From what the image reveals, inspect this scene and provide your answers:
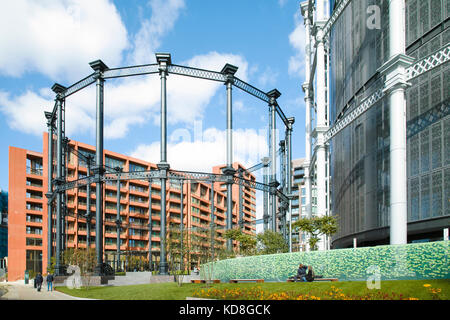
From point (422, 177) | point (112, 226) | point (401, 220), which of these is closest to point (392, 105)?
point (401, 220)

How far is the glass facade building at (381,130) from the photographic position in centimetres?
2491

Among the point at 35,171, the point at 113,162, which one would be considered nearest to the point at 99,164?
the point at 35,171

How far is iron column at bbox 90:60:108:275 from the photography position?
3453 cm

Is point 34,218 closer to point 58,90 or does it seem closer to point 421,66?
point 58,90

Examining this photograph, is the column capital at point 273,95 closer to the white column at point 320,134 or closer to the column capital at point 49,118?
the white column at point 320,134

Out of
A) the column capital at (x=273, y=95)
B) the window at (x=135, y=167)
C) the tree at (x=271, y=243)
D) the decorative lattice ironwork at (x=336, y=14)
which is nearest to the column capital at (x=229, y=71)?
the column capital at (x=273, y=95)

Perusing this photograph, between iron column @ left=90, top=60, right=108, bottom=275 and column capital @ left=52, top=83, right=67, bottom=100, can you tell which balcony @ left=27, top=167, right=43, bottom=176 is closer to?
column capital @ left=52, top=83, right=67, bottom=100

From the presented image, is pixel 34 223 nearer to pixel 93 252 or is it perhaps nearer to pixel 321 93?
pixel 93 252

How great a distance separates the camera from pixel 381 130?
30266mm

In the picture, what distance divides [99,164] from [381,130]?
23743mm

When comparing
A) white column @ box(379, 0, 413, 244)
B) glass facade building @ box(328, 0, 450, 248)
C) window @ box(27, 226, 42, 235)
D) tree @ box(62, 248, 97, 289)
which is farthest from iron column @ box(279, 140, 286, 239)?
window @ box(27, 226, 42, 235)

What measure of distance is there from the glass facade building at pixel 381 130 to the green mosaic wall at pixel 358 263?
8205mm

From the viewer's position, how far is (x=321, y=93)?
3553 cm
